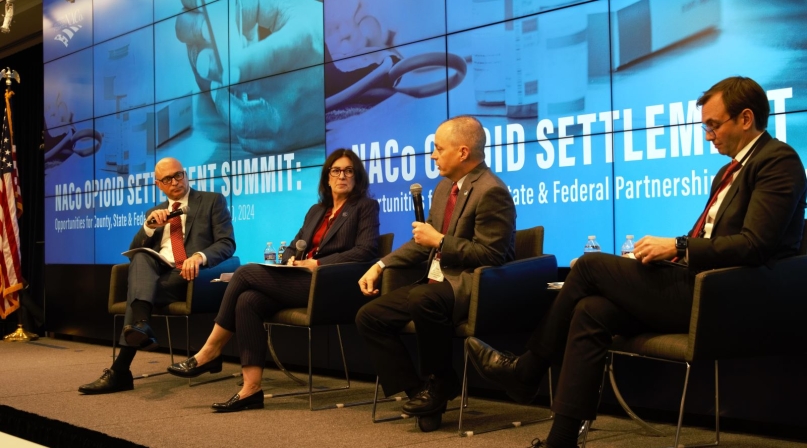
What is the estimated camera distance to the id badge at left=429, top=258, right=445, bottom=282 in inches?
139

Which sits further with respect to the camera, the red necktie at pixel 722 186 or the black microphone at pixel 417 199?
the black microphone at pixel 417 199

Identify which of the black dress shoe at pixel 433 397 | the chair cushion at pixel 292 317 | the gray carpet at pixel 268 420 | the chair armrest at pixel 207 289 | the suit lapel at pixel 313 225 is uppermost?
the suit lapel at pixel 313 225

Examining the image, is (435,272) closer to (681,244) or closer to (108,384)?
(681,244)

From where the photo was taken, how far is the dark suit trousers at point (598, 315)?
2.58 m

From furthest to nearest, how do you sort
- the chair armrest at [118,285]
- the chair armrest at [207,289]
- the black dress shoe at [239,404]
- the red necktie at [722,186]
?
the chair armrest at [118,285] < the chair armrest at [207,289] < the black dress shoe at [239,404] < the red necktie at [722,186]

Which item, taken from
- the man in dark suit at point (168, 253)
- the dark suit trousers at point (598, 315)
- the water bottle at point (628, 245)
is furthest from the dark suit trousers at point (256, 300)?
the dark suit trousers at point (598, 315)

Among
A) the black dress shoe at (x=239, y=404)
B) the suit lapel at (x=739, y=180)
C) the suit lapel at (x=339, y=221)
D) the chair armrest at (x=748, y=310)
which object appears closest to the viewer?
the chair armrest at (x=748, y=310)

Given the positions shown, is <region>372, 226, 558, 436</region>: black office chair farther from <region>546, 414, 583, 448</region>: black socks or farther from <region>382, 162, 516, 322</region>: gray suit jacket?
<region>546, 414, 583, 448</region>: black socks

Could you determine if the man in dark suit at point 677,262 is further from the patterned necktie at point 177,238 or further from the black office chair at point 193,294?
the patterned necktie at point 177,238

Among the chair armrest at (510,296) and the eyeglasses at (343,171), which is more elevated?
the eyeglasses at (343,171)

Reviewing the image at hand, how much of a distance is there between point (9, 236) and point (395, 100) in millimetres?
4532

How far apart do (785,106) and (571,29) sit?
1181 millimetres

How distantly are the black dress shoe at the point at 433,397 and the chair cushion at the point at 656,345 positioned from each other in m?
0.81

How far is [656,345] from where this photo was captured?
2.67 metres
